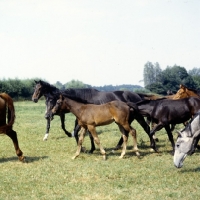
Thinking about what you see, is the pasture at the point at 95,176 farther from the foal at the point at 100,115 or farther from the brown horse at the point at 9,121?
the foal at the point at 100,115

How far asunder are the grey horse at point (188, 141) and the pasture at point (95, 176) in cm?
46

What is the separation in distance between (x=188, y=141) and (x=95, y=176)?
2241 mm

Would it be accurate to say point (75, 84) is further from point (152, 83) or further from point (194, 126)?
point (194, 126)

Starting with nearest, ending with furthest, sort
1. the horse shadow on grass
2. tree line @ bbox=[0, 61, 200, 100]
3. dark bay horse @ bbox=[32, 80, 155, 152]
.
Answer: the horse shadow on grass, dark bay horse @ bbox=[32, 80, 155, 152], tree line @ bbox=[0, 61, 200, 100]

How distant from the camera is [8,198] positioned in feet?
19.9

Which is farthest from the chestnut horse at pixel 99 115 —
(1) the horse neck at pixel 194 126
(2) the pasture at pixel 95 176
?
(1) the horse neck at pixel 194 126

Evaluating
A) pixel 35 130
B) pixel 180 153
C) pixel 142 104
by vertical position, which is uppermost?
pixel 142 104

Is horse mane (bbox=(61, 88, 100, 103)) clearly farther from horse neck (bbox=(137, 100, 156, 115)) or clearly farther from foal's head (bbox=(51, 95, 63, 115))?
horse neck (bbox=(137, 100, 156, 115))

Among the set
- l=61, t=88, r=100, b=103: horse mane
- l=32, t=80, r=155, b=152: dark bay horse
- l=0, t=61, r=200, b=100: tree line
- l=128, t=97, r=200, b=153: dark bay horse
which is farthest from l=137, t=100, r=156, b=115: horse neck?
l=0, t=61, r=200, b=100: tree line

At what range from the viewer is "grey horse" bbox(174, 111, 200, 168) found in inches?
285

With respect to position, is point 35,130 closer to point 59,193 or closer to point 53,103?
point 53,103

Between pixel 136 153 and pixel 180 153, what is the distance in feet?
7.82

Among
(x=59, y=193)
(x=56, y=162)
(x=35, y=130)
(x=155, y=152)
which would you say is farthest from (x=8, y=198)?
(x=35, y=130)

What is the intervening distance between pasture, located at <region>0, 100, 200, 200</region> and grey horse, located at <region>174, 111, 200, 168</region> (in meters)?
0.46
